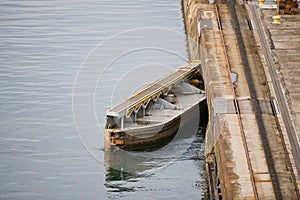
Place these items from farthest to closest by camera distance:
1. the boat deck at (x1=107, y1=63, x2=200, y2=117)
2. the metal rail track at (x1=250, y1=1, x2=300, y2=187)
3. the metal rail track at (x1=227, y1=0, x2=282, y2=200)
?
the boat deck at (x1=107, y1=63, x2=200, y2=117) → the metal rail track at (x1=250, y1=1, x2=300, y2=187) → the metal rail track at (x1=227, y1=0, x2=282, y2=200)

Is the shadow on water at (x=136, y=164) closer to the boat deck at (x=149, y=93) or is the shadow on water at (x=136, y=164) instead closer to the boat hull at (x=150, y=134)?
the boat hull at (x=150, y=134)

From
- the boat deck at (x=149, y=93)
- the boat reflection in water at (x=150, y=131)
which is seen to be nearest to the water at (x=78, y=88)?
the boat reflection in water at (x=150, y=131)

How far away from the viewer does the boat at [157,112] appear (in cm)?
2858

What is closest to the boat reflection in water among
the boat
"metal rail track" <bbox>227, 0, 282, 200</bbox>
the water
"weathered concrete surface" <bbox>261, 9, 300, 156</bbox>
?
the boat

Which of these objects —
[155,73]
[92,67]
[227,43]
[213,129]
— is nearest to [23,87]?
[92,67]

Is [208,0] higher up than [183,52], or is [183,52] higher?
[208,0]

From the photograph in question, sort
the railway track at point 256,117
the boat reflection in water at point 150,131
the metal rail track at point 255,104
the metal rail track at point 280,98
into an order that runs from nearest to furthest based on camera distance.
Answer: the railway track at point 256,117
the metal rail track at point 255,104
the metal rail track at point 280,98
the boat reflection in water at point 150,131

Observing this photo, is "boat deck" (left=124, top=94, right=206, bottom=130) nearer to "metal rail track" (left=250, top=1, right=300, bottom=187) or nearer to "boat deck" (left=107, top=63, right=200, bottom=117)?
"boat deck" (left=107, top=63, right=200, bottom=117)

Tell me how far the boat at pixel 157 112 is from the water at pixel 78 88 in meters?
1.06

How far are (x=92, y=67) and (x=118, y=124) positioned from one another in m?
10.3

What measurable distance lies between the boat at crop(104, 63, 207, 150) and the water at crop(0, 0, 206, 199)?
1061 mm

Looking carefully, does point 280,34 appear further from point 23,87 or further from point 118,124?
point 23,87

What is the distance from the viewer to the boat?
28.6 meters

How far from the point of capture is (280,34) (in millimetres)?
29516
